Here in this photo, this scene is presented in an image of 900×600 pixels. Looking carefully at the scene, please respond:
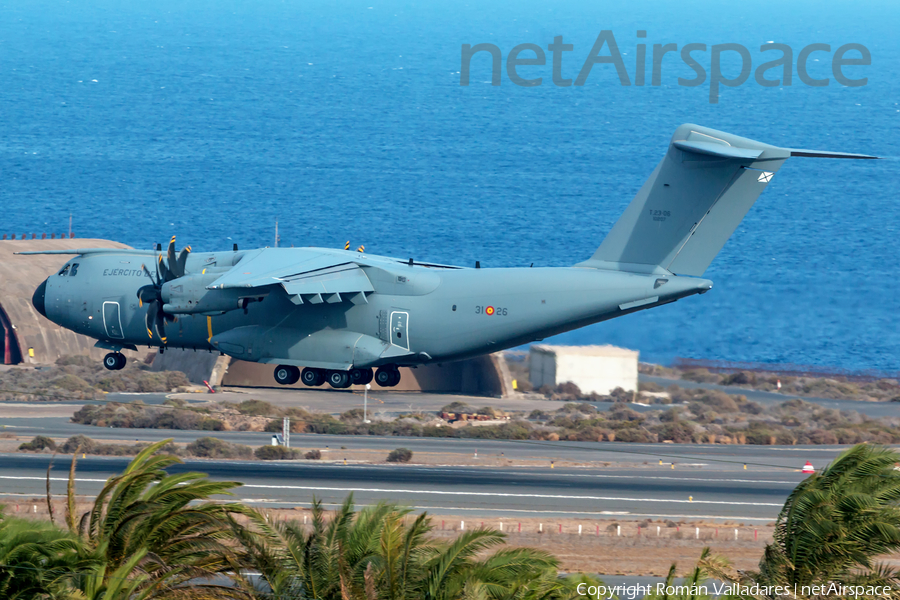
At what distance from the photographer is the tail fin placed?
107 feet

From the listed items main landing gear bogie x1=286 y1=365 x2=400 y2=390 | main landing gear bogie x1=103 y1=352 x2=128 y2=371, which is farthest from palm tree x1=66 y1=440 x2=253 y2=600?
main landing gear bogie x1=103 y1=352 x2=128 y2=371

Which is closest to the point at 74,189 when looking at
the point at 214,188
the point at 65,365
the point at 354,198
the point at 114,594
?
the point at 214,188

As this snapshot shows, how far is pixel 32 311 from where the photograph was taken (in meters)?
72.2

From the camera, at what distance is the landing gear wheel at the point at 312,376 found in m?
37.8

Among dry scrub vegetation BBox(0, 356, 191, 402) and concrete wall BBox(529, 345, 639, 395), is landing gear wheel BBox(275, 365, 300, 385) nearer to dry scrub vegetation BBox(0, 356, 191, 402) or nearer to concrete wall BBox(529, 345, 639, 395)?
concrete wall BBox(529, 345, 639, 395)

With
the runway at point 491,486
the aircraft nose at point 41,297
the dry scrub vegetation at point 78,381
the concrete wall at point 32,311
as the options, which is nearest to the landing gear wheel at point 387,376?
the runway at point 491,486

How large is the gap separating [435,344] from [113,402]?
106ft

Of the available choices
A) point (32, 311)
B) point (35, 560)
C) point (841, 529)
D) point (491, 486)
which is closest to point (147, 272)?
point (491, 486)

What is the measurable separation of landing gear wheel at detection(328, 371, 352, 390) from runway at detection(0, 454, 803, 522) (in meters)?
4.30

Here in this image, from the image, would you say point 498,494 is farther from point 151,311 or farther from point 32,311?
point 32,311

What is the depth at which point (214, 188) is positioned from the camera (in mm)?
184875

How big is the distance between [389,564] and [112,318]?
86.2ft

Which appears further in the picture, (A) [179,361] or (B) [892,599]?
(A) [179,361]

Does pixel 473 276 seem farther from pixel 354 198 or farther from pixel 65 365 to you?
pixel 354 198
